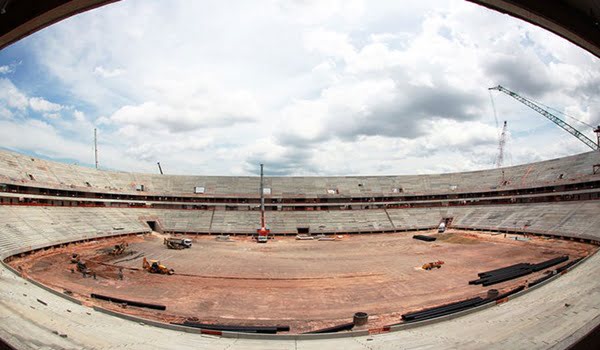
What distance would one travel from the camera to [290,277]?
2666cm

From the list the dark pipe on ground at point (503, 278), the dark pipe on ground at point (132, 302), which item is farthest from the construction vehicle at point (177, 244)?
the dark pipe on ground at point (503, 278)

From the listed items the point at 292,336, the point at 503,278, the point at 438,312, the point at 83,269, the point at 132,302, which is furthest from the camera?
the point at 83,269

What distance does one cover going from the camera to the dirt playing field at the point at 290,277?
18.4m

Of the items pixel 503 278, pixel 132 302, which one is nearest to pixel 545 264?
pixel 503 278

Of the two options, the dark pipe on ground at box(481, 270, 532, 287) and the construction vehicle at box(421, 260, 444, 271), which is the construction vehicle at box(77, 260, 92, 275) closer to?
the construction vehicle at box(421, 260, 444, 271)

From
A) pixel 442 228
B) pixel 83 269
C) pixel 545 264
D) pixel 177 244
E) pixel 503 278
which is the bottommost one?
pixel 442 228

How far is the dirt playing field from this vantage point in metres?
18.4

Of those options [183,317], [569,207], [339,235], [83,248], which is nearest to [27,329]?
[183,317]

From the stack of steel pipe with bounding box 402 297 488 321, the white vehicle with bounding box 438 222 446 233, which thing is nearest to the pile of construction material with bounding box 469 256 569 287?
the stack of steel pipe with bounding box 402 297 488 321

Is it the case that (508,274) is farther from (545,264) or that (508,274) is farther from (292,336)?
(292,336)

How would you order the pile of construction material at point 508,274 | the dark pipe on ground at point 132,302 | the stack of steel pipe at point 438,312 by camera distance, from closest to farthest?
1. the stack of steel pipe at point 438,312
2. the dark pipe on ground at point 132,302
3. the pile of construction material at point 508,274

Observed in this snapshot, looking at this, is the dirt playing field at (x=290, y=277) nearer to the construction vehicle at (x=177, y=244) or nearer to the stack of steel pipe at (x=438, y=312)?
the construction vehicle at (x=177, y=244)

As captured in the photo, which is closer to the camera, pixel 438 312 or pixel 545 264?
pixel 438 312

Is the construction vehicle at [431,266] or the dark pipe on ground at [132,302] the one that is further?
the construction vehicle at [431,266]
